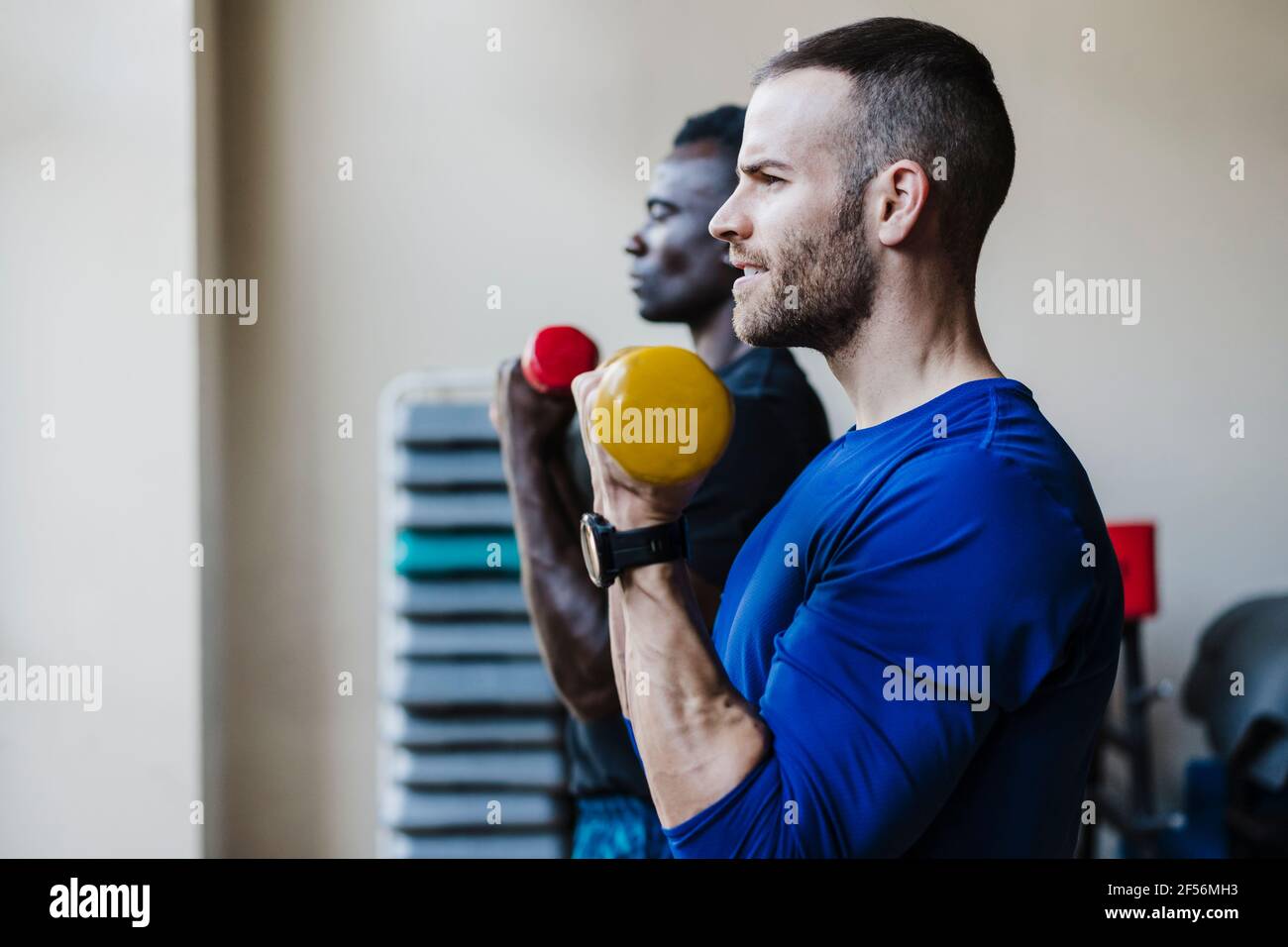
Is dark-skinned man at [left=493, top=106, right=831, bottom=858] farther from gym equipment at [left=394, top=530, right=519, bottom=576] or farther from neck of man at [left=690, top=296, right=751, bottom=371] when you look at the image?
gym equipment at [left=394, top=530, right=519, bottom=576]

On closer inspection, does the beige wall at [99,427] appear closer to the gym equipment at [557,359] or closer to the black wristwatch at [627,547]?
the gym equipment at [557,359]

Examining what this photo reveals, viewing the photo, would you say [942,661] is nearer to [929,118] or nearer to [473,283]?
[929,118]

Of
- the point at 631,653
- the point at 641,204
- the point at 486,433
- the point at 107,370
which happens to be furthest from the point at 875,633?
the point at 107,370

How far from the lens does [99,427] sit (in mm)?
2176

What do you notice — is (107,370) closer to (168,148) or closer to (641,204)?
(168,148)

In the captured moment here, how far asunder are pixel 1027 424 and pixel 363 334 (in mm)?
1835

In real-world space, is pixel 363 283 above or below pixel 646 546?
above

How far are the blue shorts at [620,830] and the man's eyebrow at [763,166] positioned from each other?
30.6 inches

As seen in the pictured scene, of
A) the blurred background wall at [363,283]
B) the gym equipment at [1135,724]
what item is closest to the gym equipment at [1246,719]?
the gym equipment at [1135,724]

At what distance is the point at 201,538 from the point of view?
2.21 m

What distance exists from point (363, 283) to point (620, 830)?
140 cm

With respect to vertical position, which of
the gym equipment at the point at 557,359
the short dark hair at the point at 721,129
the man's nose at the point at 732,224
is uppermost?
the short dark hair at the point at 721,129

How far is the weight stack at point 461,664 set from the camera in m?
1.98

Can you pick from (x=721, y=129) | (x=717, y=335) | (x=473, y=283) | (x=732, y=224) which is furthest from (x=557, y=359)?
(x=473, y=283)
